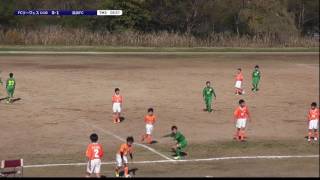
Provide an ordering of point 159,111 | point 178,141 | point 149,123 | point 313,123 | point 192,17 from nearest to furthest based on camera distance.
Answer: point 178,141
point 149,123
point 313,123
point 159,111
point 192,17

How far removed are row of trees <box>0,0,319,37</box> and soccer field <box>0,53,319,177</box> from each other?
1908cm

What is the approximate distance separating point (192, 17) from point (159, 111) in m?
49.6

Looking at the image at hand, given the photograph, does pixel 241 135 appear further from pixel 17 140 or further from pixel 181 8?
pixel 181 8

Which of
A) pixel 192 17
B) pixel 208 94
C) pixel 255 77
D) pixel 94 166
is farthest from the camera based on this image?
pixel 192 17

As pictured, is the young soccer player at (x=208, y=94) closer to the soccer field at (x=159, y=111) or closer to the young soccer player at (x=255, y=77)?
the soccer field at (x=159, y=111)

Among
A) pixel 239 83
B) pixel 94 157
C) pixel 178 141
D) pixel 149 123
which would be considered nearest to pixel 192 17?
pixel 239 83

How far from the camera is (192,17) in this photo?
7831 cm

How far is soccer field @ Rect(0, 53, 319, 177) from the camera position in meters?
19.3

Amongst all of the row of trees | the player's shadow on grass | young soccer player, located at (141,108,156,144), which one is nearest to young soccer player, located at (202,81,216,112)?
young soccer player, located at (141,108,156,144)

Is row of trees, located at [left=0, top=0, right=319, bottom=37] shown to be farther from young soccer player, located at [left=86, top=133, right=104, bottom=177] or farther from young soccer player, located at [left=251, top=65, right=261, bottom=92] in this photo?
young soccer player, located at [left=86, top=133, right=104, bottom=177]

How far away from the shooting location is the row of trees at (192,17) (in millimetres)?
72188

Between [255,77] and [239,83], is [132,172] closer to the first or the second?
[239,83]

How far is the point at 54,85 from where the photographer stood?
37.6 metres

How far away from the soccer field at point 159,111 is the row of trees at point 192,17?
62.6 ft
